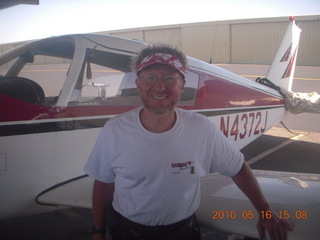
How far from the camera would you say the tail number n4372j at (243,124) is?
Result: 11.5ft

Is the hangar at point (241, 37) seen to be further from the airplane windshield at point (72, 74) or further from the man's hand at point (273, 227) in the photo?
the man's hand at point (273, 227)

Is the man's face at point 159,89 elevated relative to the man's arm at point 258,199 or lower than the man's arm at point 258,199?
elevated

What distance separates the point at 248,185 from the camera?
1.62 m

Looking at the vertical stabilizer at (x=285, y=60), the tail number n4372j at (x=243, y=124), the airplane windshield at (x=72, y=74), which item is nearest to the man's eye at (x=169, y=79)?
the airplane windshield at (x=72, y=74)

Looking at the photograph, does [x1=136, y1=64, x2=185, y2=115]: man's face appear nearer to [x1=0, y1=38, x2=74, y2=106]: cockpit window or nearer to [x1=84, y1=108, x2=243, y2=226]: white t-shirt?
[x1=84, y1=108, x2=243, y2=226]: white t-shirt

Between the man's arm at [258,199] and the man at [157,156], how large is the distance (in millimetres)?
100

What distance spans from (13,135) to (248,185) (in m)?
1.70

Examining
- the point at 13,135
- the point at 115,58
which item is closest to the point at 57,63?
the point at 115,58

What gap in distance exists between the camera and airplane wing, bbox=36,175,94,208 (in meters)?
2.29

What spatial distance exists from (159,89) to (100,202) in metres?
0.73

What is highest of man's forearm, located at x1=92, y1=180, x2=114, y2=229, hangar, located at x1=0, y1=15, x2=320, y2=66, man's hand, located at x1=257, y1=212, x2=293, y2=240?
hangar, located at x1=0, y1=15, x2=320, y2=66

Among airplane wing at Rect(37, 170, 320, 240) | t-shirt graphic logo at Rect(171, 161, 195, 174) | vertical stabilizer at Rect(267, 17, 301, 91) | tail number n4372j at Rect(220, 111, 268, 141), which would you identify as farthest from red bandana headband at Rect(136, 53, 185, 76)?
vertical stabilizer at Rect(267, 17, 301, 91)

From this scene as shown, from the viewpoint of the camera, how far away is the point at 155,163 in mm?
1391

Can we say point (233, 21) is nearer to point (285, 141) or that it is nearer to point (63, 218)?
point (285, 141)
